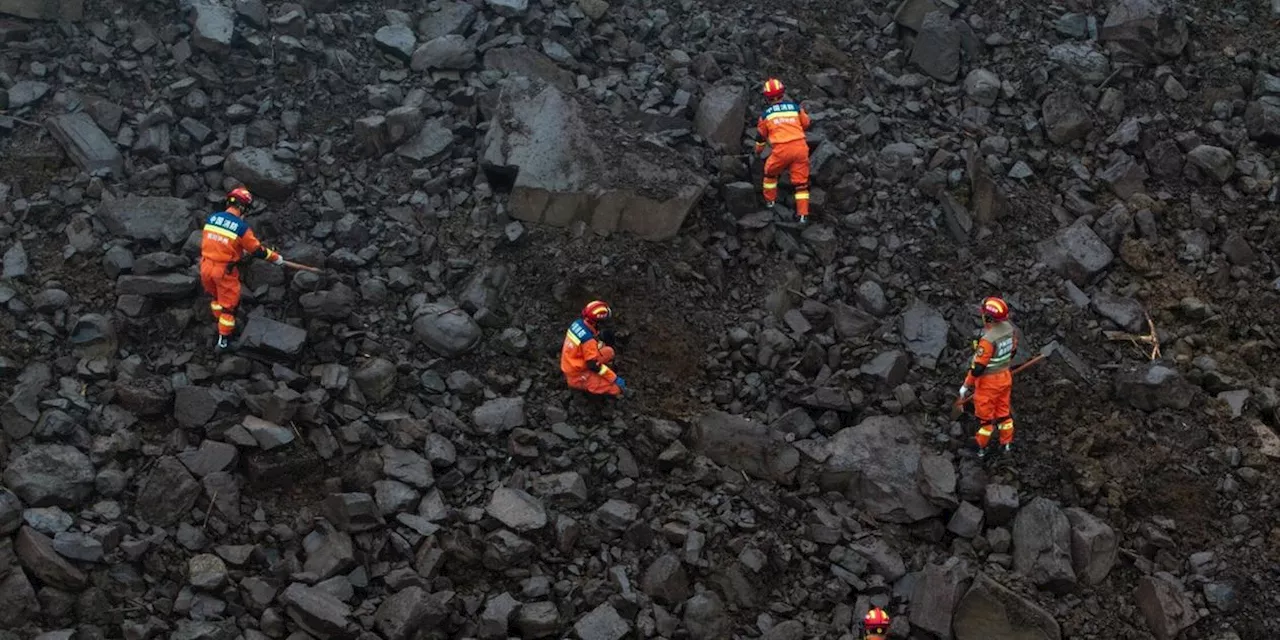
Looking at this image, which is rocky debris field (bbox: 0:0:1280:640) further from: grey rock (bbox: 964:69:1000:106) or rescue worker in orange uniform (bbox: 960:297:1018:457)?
rescue worker in orange uniform (bbox: 960:297:1018:457)

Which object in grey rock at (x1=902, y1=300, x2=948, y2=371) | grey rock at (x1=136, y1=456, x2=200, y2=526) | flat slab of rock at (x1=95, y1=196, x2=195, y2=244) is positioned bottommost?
grey rock at (x1=136, y1=456, x2=200, y2=526)

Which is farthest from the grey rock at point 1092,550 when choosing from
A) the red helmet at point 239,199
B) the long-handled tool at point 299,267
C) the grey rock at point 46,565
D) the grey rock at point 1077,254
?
the grey rock at point 46,565

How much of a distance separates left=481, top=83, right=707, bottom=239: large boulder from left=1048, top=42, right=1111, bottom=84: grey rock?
5.30 metres

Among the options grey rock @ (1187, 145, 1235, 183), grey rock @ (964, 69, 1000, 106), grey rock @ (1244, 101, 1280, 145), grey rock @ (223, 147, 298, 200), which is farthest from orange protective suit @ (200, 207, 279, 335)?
grey rock @ (1244, 101, 1280, 145)

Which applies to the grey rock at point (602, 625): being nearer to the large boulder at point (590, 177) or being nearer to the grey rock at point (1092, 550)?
the grey rock at point (1092, 550)

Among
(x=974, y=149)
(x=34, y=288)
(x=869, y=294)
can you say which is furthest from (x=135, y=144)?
(x=974, y=149)

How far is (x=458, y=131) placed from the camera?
13.5m

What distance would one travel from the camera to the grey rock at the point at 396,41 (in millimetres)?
14320

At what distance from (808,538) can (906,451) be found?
140 centimetres

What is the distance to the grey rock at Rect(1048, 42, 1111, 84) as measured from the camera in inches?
571

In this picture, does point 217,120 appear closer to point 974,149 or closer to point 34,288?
point 34,288

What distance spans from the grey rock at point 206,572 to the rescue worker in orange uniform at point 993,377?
7.12 m

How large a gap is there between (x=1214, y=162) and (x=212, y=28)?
12.1 m

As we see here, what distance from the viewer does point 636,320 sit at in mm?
12211
